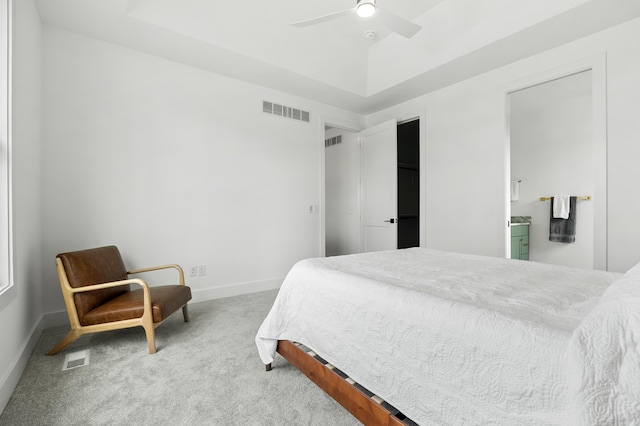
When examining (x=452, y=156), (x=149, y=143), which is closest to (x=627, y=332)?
(x=452, y=156)

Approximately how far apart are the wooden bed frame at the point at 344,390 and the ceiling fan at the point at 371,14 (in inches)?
91.2

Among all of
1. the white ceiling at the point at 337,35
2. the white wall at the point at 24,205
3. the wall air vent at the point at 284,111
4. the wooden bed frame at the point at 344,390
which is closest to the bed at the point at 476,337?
the wooden bed frame at the point at 344,390

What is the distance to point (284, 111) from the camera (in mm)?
4035

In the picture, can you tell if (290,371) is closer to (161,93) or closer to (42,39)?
(161,93)

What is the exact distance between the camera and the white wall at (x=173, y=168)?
106 inches

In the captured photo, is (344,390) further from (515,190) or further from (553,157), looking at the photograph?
(553,157)

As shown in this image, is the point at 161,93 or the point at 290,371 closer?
the point at 290,371

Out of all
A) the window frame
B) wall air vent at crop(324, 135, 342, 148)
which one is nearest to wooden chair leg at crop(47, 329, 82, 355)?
the window frame

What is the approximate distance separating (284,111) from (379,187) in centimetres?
Result: 178

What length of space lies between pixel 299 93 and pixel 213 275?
266 cm

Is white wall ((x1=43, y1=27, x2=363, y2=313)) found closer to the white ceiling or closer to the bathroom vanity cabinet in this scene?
the white ceiling

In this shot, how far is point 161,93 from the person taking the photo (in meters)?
3.15

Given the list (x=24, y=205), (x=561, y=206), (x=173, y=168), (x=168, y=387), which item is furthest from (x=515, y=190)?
(x=24, y=205)

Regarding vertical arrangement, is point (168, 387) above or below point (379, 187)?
below
